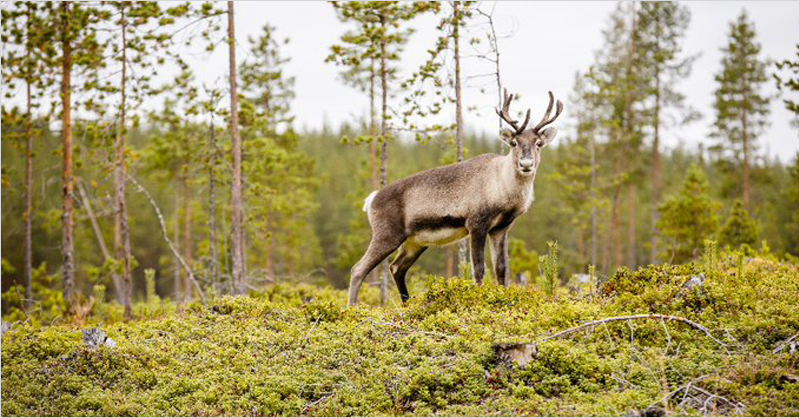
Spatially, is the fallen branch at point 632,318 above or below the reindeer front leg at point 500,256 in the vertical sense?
below

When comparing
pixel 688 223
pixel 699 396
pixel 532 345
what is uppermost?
pixel 688 223

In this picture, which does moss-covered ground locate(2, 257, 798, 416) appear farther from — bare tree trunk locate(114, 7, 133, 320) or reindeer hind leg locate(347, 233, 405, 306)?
bare tree trunk locate(114, 7, 133, 320)

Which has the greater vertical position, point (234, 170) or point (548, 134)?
point (548, 134)

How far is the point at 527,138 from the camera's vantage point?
9695mm

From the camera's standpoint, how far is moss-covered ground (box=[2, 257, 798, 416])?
6.26 meters

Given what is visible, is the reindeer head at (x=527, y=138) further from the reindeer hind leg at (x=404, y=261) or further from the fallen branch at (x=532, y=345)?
the fallen branch at (x=532, y=345)

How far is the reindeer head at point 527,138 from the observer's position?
951cm

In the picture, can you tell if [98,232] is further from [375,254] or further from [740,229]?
[740,229]

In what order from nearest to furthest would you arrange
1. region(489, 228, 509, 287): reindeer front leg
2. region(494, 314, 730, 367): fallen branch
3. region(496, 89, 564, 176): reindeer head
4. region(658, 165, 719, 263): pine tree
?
region(494, 314, 730, 367): fallen branch
region(496, 89, 564, 176): reindeer head
region(489, 228, 509, 287): reindeer front leg
region(658, 165, 719, 263): pine tree

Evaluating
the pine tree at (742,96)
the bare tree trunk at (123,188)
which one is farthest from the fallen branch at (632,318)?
the pine tree at (742,96)

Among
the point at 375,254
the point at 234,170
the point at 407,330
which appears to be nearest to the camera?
the point at 407,330

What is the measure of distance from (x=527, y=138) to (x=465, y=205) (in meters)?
1.37

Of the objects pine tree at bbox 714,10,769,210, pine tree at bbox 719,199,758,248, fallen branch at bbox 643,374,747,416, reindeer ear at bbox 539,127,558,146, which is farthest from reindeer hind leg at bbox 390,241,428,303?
pine tree at bbox 714,10,769,210

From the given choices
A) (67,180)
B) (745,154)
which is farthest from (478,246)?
(745,154)
